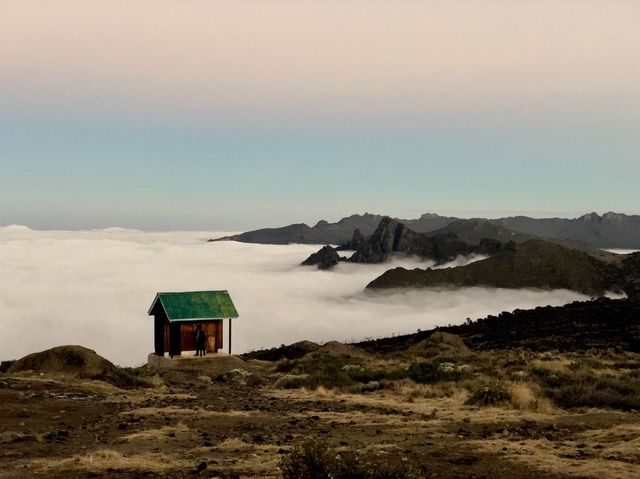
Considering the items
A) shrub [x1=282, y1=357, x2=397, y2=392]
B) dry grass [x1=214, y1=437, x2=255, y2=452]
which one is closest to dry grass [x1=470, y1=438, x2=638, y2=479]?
dry grass [x1=214, y1=437, x2=255, y2=452]

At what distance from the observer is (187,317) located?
4469 centimetres

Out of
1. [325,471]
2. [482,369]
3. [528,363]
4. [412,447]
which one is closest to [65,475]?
[325,471]

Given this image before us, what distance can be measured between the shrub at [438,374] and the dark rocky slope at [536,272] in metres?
108

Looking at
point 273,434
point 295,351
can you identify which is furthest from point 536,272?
point 273,434

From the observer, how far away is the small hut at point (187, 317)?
146 feet

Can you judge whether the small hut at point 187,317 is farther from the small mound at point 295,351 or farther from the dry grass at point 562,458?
the dry grass at point 562,458

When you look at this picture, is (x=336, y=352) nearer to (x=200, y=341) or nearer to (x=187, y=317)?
(x=200, y=341)

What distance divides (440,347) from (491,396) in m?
31.1

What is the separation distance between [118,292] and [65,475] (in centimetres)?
17861

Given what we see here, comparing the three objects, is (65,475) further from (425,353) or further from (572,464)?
(425,353)

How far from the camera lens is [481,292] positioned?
482ft

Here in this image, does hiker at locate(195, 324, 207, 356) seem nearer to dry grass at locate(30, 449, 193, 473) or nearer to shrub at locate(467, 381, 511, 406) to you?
shrub at locate(467, 381, 511, 406)

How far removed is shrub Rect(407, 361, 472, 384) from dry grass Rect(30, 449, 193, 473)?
15.4 meters

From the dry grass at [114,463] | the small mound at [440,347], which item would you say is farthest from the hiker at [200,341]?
the dry grass at [114,463]
